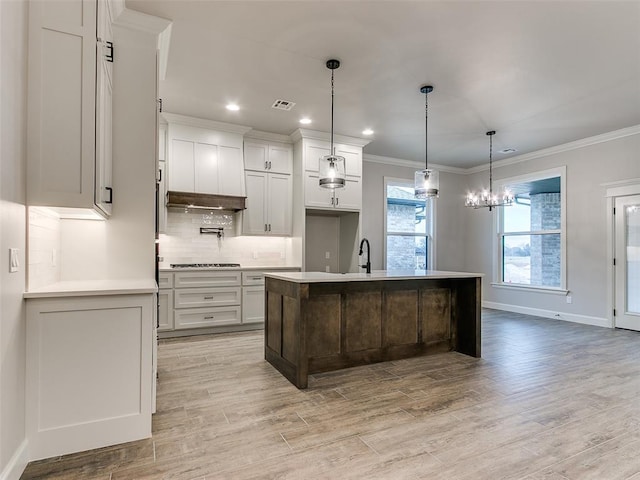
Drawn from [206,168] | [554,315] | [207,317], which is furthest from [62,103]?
[554,315]

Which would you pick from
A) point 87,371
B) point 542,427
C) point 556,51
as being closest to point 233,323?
point 87,371

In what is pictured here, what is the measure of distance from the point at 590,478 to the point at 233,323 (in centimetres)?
421

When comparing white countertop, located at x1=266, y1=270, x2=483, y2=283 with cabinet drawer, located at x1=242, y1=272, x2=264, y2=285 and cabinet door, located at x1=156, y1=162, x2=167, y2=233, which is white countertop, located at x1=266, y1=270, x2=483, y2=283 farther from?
cabinet door, located at x1=156, y1=162, x2=167, y2=233

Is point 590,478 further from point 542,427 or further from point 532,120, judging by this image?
point 532,120

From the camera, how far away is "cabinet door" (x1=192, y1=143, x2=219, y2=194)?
5109 mm

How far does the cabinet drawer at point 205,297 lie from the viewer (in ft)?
15.9

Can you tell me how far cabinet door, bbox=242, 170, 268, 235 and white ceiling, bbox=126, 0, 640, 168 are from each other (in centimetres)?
78

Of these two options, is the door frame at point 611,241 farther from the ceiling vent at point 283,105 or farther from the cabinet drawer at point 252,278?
the cabinet drawer at point 252,278

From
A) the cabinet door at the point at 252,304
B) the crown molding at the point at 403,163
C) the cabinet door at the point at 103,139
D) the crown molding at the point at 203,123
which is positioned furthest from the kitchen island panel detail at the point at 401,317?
the crown molding at the point at 403,163

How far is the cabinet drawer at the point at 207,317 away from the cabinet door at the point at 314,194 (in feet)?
6.20

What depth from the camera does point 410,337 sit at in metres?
3.91

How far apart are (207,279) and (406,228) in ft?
13.5

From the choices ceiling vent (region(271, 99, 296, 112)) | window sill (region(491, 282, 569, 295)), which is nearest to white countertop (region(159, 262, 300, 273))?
ceiling vent (region(271, 99, 296, 112))

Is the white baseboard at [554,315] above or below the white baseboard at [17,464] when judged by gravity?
below
